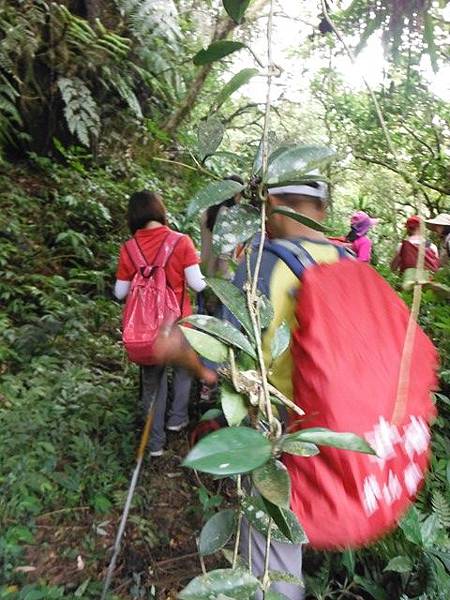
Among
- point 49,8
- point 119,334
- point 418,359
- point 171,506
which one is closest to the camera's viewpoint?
point 418,359

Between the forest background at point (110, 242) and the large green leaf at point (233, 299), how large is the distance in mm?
214

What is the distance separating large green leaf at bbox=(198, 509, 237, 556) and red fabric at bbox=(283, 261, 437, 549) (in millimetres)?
235

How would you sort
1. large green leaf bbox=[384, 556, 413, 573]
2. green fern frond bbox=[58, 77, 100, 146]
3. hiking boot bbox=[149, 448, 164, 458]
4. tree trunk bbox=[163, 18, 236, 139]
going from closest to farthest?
large green leaf bbox=[384, 556, 413, 573], hiking boot bbox=[149, 448, 164, 458], green fern frond bbox=[58, 77, 100, 146], tree trunk bbox=[163, 18, 236, 139]

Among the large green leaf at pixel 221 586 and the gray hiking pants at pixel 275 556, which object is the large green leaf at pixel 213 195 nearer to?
the large green leaf at pixel 221 586

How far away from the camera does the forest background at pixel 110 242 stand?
1917mm

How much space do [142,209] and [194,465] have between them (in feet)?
8.12

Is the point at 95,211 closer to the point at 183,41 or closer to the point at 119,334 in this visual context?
the point at 119,334

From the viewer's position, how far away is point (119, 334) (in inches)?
167

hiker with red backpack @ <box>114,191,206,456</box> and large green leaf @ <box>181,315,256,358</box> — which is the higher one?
large green leaf @ <box>181,315,256,358</box>

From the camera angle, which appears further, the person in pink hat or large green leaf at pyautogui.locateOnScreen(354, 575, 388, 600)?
the person in pink hat

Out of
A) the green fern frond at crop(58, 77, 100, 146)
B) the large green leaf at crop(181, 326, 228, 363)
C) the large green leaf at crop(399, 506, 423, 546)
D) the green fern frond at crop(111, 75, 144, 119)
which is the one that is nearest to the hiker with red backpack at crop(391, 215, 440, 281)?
the large green leaf at crop(399, 506, 423, 546)

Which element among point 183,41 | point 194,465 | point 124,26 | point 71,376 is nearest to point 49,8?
point 124,26

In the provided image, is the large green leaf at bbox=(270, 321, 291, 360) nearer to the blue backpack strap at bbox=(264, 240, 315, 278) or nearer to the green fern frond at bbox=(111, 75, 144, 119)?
the blue backpack strap at bbox=(264, 240, 315, 278)

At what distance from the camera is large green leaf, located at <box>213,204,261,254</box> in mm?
896
